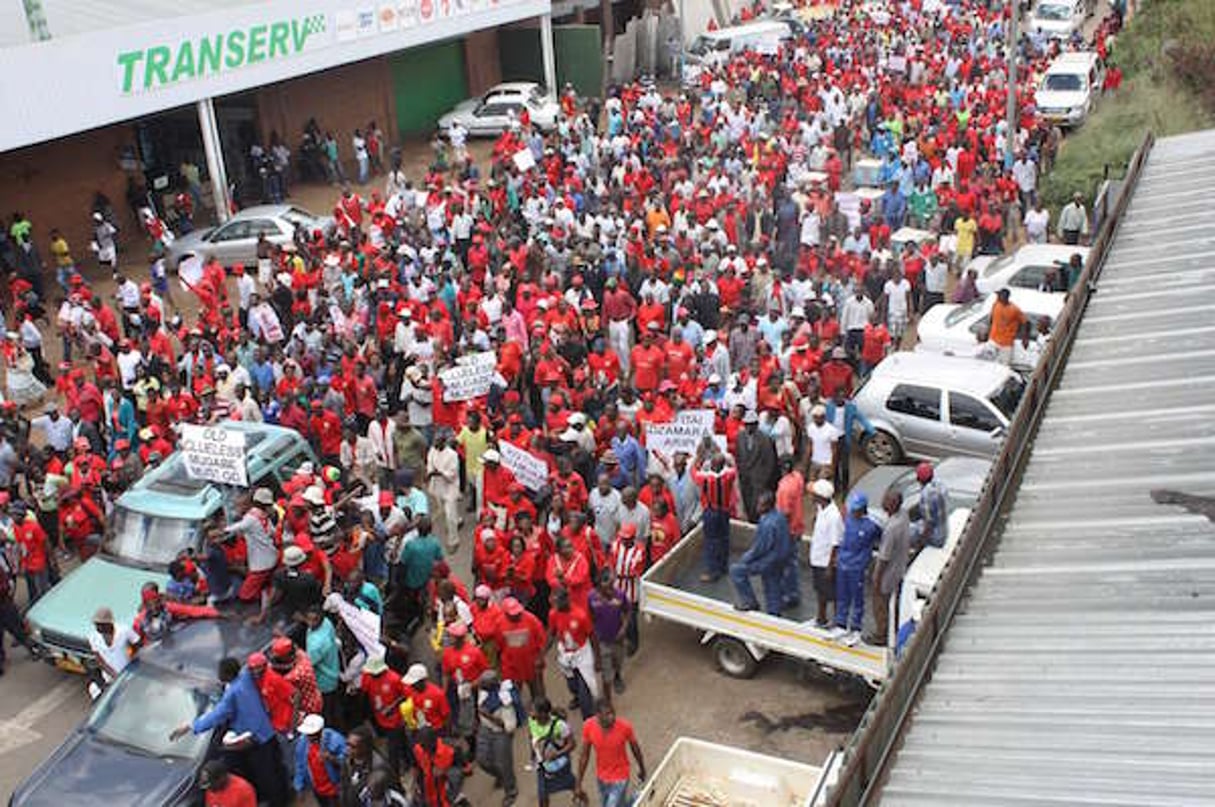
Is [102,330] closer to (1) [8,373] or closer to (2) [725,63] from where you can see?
(1) [8,373]

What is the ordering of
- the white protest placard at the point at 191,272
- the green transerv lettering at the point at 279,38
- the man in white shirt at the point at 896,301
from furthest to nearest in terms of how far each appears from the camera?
1. the green transerv lettering at the point at 279,38
2. the white protest placard at the point at 191,272
3. the man in white shirt at the point at 896,301

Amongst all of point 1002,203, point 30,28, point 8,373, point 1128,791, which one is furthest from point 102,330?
point 1128,791

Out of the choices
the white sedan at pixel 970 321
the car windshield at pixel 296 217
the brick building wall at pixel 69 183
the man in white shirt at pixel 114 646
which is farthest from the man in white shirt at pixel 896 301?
the brick building wall at pixel 69 183

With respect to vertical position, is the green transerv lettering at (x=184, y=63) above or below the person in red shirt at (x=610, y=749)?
above

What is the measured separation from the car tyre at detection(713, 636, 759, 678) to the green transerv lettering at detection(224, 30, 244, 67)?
19.1m

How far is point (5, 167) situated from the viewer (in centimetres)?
2384

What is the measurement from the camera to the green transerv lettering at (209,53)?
24.5 metres

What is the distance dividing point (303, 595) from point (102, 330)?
9.07 m

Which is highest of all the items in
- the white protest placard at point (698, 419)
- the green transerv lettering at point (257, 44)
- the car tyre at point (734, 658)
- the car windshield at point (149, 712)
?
the green transerv lettering at point (257, 44)

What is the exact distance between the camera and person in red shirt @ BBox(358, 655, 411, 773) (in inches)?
355

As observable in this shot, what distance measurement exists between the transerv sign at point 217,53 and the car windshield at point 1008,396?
56.9 ft

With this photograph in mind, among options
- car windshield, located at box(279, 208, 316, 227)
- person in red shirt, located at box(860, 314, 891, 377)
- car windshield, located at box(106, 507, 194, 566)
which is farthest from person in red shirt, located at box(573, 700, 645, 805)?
car windshield, located at box(279, 208, 316, 227)

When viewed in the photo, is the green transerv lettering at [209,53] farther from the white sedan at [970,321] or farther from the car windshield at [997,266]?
the car windshield at [997,266]

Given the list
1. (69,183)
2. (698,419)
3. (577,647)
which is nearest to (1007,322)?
(698,419)
